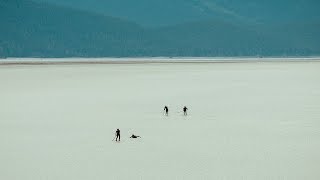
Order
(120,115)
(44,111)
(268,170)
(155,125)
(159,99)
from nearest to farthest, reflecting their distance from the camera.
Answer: (268,170) → (155,125) → (120,115) → (44,111) → (159,99)

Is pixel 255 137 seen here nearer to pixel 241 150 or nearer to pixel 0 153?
pixel 241 150

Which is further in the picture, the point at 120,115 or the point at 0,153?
the point at 120,115

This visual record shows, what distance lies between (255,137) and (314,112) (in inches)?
303

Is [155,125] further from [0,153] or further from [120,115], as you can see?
[0,153]

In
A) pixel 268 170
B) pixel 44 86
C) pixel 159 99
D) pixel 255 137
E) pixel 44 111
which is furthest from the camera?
pixel 44 86

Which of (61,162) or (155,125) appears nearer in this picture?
(61,162)

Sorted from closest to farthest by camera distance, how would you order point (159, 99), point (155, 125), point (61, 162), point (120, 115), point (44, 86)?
point (61, 162), point (155, 125), point (120, 115), point (159, 99), point (44, 86)

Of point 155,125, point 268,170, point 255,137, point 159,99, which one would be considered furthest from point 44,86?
point 268,170

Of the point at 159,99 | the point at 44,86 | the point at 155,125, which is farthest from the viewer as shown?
the point at 44,86

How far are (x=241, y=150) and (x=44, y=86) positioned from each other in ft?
90.4

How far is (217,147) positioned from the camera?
17031 mm

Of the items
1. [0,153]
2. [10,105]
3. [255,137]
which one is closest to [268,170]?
[255,137]

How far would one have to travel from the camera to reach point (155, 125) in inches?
851

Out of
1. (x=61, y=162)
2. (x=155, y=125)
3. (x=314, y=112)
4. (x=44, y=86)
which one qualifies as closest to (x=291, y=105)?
(x=314, y=112)
